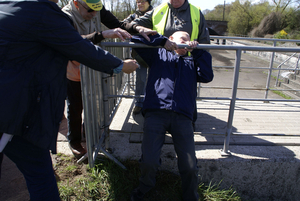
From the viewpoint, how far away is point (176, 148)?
226cm

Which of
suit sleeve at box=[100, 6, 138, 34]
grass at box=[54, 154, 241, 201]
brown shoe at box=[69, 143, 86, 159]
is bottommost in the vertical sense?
grass at box=[54, 154, 241, 201]

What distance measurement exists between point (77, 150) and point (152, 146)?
1086 mm

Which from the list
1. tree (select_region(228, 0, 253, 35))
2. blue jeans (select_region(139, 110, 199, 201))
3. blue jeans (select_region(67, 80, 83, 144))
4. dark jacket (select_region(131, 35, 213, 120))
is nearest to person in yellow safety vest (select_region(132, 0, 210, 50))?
dark jacket (select_region(131, 35, 213, 120))

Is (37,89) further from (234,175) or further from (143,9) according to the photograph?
(143,9)

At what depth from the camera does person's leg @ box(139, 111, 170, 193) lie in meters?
2.15

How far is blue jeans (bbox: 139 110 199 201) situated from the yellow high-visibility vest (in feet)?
3.90

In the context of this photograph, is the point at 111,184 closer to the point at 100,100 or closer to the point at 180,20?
the point at 100,100

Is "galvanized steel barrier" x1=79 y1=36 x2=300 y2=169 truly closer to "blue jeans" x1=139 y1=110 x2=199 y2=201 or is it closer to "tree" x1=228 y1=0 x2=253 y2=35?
"blue jeans" x1=139 y1=110 x2=199 y2=201

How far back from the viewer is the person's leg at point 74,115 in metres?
2.62

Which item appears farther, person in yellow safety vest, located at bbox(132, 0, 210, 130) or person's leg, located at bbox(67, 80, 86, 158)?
person in yellow safety vest, located at bbox(132, 0, 210, 130)

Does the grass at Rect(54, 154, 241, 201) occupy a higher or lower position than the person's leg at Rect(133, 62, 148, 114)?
lower

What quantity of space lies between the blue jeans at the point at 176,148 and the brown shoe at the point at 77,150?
909 millimetres

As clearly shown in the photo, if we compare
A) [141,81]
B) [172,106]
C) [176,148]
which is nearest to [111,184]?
[176,148]

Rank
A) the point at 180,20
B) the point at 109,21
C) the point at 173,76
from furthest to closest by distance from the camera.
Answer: the point at 109,21, the point at 180,20, the point at 173,76
